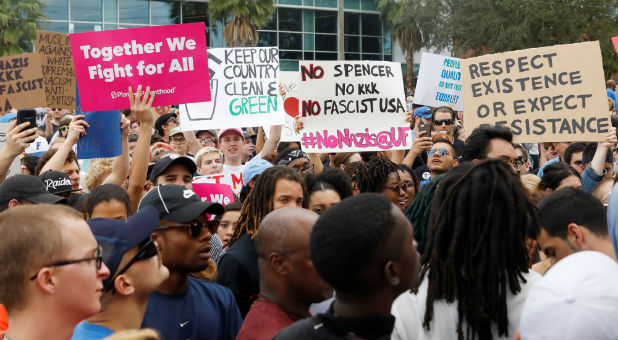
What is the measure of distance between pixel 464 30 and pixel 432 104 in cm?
2692

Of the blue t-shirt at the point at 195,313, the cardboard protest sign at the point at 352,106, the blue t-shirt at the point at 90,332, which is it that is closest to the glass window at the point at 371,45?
the cardboard protest sign at the point at 352,106

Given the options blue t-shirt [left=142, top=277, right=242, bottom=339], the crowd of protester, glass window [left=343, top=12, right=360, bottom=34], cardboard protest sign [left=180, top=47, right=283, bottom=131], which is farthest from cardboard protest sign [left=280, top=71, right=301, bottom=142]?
glass window [left=343, top=12, right=360, bottom=34]

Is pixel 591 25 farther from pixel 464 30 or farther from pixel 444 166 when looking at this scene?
pixel 444 166

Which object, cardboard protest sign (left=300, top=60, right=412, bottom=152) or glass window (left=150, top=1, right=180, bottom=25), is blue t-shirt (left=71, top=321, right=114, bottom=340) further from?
glass window (left=150, top=1, right=180, bottom=25)

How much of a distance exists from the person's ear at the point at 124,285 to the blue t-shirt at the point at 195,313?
0.40m

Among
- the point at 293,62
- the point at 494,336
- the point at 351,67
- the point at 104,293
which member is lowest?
the point at 494,336

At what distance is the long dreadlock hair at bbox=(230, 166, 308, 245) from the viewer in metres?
4.64

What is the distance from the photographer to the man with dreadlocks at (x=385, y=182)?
5.77m

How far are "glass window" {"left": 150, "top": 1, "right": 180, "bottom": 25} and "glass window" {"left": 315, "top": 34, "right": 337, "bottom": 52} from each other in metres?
7.74

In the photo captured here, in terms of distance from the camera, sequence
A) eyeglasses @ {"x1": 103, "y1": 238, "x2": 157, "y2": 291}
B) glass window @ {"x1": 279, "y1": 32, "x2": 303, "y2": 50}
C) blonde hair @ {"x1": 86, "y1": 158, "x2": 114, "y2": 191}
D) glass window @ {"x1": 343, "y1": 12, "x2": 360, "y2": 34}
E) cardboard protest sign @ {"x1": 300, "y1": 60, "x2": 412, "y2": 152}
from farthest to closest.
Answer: glass window @ {"x1": 343, "y1": 12, "x2": 360, "y2": 34}
glass window @ {"x1": 279, "y1": 32, "x2": 303, "y2": 50}
cardboard protest sign @ {"x1": 300, "y1": 60, "x2": 412, "y2": 152}
blonde hair @ {"x1": 86, "y1": 158, "x2": 114, "y2": 191}
eyeglasses @ {"x1": 103, "y1": 238, "x2": 157, "y2": 291}

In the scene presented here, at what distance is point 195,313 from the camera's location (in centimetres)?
347

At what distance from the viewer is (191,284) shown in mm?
3646

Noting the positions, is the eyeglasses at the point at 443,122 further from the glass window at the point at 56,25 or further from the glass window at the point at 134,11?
the glass window at the point at 134,11

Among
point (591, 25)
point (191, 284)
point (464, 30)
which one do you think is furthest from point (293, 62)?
point (191, 284)
